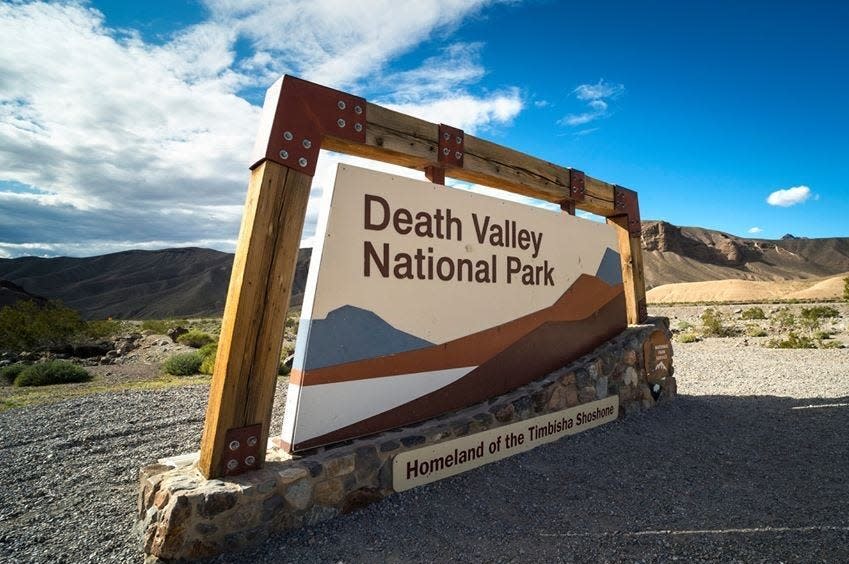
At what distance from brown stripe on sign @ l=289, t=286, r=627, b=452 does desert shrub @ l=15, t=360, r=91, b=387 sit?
10278mm

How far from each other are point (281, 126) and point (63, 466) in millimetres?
3617

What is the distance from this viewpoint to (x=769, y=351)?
12.0 metres

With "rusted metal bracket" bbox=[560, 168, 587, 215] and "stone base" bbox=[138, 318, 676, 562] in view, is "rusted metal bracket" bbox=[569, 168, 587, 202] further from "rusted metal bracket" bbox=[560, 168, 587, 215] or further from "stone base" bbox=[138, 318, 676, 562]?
"stone base" bbox=[138, 318, 676, 562]

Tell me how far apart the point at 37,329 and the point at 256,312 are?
19807mm

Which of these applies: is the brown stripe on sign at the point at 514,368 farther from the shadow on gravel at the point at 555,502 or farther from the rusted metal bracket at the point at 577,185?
the rusted metal bracket at the point at 577,185

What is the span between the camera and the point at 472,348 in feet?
13.4

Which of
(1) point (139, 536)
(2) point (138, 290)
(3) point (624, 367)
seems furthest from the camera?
(2) point (138, 290)

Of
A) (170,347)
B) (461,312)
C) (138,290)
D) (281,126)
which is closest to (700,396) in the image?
(461,312)

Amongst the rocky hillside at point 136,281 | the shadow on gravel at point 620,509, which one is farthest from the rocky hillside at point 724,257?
the shadow on gravel at point 620,509

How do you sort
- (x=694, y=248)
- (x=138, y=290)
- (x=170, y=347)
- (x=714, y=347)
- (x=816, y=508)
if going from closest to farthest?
(x=816, y=508)
(x=714, y=347)
(x=170, y=347)
(x=138, y=290)
(x=694, y=248)

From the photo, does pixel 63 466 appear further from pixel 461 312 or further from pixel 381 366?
pixel 461 312

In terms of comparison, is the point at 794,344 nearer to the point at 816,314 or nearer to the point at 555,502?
the point at 816,314

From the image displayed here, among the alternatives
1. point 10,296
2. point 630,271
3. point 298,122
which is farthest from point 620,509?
point 10,296

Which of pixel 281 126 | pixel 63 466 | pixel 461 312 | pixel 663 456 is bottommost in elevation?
pixel 63 466
